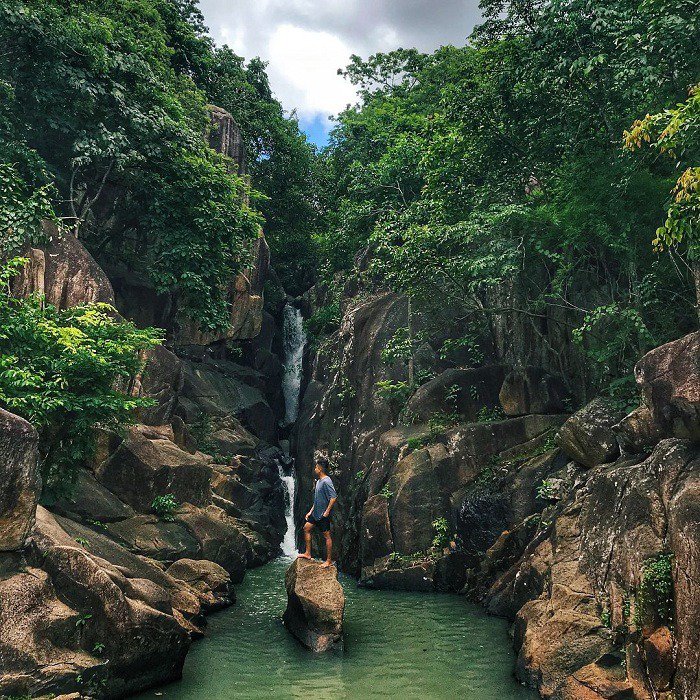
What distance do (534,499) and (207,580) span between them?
7.91 m

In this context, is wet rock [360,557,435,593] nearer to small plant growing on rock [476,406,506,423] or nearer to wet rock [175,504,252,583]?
wet rock [175,504,252,583]

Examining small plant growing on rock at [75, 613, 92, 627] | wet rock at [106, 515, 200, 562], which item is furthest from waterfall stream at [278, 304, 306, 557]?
small plant growing on rock at [75, 613, 92, 627]

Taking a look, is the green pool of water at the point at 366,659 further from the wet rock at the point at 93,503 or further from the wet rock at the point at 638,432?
the wet rock at the point at 638,432

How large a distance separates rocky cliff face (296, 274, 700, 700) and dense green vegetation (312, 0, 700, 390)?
244 centimetres

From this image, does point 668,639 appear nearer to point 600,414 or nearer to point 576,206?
point 600,414

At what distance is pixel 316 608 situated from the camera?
36.6 feet

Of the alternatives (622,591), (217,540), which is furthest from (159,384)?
(622,591)

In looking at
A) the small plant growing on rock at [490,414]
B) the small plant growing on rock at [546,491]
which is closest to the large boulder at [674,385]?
the small plant growing on rock at [546,491]

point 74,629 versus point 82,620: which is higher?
point 82,620

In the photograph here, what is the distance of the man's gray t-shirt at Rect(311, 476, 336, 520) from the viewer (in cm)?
1271

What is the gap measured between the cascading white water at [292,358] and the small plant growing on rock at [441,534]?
17.7 m

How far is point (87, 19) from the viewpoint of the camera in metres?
20.6

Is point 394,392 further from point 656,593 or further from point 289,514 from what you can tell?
point 656,593

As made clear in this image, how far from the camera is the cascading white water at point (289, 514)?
25.1 meters
